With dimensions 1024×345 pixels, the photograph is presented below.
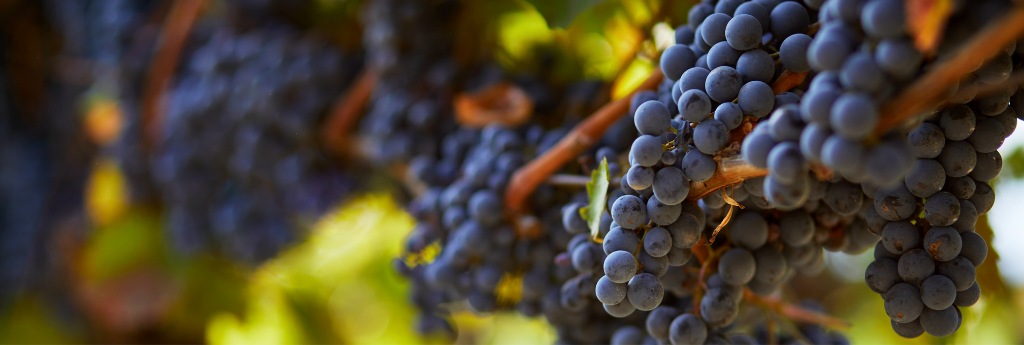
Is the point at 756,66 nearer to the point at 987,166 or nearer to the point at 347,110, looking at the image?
the point at 987,166

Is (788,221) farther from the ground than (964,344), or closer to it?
farther from the ground

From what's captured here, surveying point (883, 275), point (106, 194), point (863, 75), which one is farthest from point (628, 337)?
point (106, 194)

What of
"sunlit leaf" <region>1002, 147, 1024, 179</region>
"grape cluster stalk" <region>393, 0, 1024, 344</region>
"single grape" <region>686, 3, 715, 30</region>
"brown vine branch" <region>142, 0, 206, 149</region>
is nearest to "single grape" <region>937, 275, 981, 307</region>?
"grape cluster stalk" <region>393, 0, 1024, 344</region>

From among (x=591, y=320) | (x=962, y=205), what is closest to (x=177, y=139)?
(x=591, y=320)

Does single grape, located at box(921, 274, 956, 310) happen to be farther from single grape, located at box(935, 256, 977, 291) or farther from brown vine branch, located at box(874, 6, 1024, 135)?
brown vine branch, located at box(874, 6, 1024, 135)

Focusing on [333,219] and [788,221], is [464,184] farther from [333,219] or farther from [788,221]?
[333,219]
